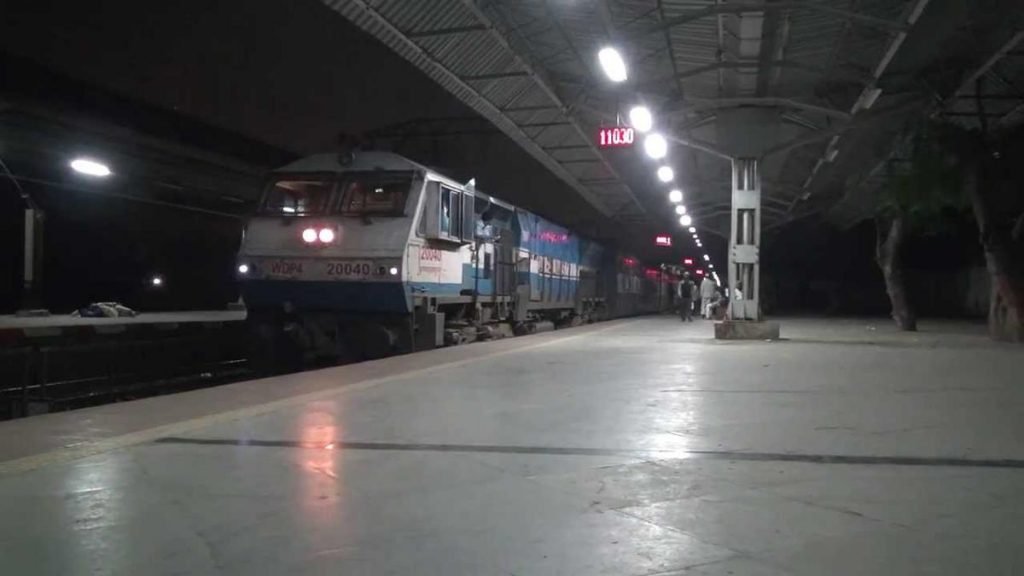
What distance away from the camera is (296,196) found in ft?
48.5

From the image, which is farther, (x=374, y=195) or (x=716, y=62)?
(x=716, y=62)

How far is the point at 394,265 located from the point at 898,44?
996 centimetres

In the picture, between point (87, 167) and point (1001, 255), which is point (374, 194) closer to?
point (87, 167)

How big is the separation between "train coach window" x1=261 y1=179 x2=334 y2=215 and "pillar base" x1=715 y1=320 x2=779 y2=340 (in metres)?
11.0

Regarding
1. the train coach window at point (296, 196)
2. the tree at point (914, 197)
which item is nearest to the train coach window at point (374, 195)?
the train coach window at point (296, 196)

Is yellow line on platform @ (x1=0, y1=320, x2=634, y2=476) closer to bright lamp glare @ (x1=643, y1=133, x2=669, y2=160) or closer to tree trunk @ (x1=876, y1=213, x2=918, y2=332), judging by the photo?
bright lamp glare @ (x1=643, y1=133, x2=669, y2=160)

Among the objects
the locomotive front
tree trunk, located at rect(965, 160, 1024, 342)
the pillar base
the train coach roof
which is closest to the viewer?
the locomotive front

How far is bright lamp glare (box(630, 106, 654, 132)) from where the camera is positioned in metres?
18.2

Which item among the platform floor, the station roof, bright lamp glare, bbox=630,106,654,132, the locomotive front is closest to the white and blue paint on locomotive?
the locomotive front

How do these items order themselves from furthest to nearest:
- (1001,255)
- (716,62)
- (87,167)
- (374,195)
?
(87,167)
(1001,255)
(716,62)
(374,195)

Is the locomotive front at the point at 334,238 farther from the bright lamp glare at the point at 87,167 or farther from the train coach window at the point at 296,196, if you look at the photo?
the bright lamp glare at the point at 87,167

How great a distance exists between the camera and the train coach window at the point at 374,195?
14.1 meters

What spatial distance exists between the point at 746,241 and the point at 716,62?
508cm

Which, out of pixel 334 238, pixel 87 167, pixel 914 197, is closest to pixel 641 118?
pixel 334 238
